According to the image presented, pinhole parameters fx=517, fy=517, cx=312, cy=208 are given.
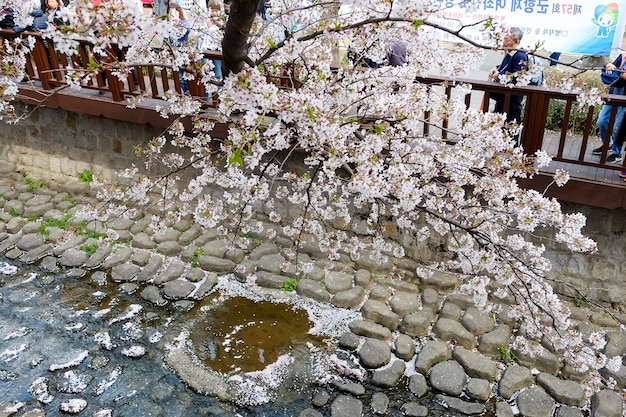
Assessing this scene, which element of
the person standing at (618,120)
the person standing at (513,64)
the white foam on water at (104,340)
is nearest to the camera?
the white foam on water at (104,340)

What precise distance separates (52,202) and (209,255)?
3.02 metres

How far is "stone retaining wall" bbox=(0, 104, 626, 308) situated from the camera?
5262 mm

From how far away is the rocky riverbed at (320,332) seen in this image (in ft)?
15.4

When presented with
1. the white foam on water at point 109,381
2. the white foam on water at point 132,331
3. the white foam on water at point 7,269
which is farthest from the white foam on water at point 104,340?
the white foam on water at point 7,269

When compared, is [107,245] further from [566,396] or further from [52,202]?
[566,396]

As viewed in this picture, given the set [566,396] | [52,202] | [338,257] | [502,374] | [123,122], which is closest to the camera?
[566,396]

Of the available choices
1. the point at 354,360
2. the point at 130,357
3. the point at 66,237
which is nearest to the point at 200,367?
the point at 130,357

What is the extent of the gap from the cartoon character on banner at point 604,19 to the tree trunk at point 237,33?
6657 millimetres

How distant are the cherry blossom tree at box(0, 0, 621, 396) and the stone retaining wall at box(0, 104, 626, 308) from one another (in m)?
0.42

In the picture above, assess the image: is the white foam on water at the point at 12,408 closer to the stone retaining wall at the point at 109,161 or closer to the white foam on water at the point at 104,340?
the white foam on water at the point at 104,340

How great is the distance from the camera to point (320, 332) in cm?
552

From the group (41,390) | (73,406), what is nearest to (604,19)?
(73,406)

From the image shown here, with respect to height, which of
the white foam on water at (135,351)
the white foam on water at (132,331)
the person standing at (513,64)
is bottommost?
the white foam on water at (135,351)

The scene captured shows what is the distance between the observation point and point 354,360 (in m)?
5.16
